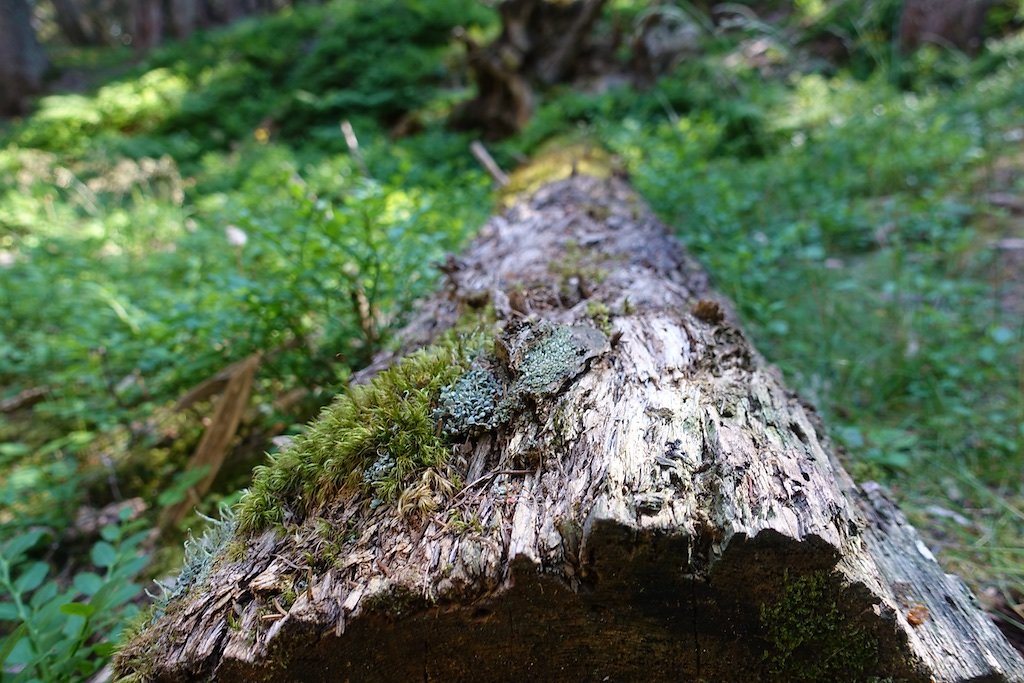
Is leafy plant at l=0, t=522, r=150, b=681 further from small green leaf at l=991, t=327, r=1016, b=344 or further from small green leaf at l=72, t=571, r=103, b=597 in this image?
small green leaf at l=991, t=327, r=1016, b=344

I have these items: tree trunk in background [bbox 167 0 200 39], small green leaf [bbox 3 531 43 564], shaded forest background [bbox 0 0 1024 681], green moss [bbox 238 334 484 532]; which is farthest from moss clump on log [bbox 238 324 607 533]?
tree trunk in background [bbox 167 0 200 39]

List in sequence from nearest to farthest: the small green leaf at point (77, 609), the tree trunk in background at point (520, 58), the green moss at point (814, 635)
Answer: the green moss at point (814, 635), the small green leaf at point (77, 609), the tree trunk in background at point (520, 58)

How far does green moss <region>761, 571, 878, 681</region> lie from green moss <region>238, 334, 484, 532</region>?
0.76 meters

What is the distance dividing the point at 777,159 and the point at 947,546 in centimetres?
501

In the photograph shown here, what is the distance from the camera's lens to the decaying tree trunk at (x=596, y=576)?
42.8 inches

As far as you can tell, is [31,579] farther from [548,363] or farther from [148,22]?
[148,22]

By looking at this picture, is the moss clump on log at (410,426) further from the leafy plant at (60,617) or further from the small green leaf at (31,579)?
the small green leaf at (31,579)

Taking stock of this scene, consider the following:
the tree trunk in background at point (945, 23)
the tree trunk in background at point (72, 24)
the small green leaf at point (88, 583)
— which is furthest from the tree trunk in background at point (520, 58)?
the tree trunk in background at point (72, 24)

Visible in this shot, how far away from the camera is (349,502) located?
1364 mm

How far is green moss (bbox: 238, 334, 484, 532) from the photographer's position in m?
1.39

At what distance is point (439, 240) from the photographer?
330 cm

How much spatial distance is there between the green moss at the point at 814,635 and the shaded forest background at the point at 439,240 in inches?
39.2

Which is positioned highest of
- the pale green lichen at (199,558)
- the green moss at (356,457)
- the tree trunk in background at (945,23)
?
the green moss at (356,457)

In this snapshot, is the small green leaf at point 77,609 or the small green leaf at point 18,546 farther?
the small green leaf at point 18,546
